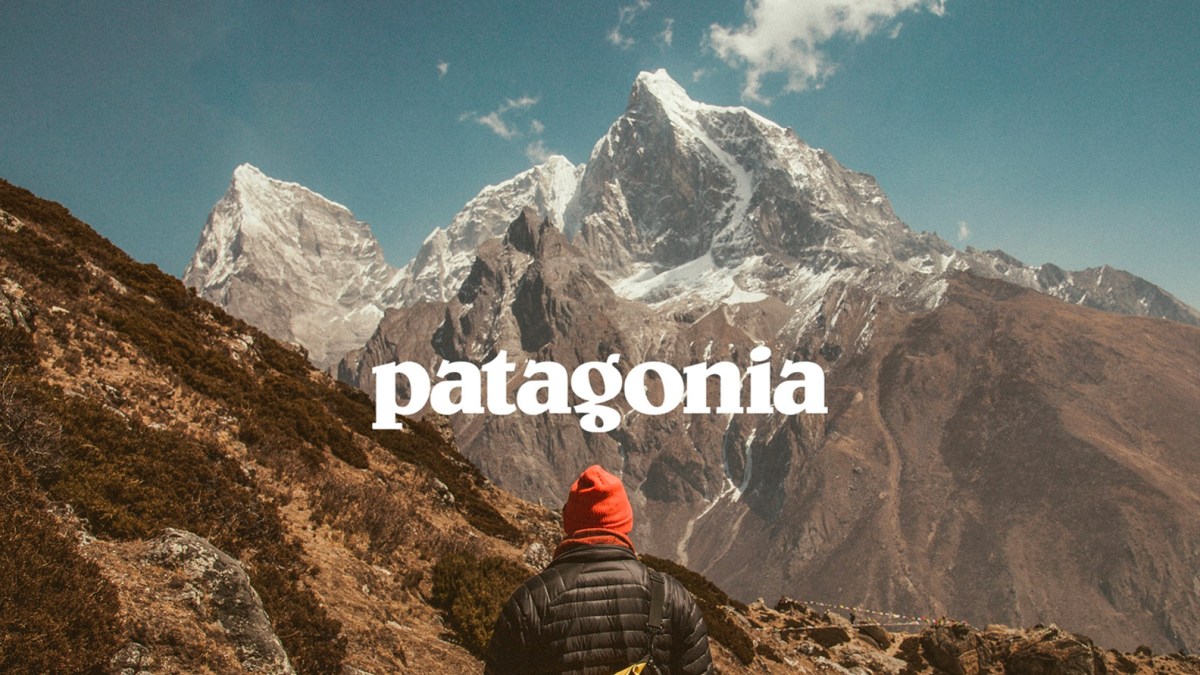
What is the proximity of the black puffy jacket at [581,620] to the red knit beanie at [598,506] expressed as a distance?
23 centimetres

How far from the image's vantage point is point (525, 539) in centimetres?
2650

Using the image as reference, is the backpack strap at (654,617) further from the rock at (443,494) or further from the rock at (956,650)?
the rock at (956,650)

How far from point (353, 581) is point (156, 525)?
160 inches

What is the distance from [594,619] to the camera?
5.93 meters

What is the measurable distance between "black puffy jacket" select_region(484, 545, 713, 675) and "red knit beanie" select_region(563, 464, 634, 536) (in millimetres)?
229

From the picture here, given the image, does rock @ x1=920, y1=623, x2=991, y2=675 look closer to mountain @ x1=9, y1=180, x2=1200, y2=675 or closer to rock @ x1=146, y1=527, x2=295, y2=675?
mountain @ x1=9, y1=180, x2=1200, y2=675

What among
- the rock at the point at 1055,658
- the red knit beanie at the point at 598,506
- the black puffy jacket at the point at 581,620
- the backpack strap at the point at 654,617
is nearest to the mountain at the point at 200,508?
the black puffy jacket at the point at 581,620

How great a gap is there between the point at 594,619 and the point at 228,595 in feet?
20.4

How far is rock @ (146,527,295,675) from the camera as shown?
31.2 ft

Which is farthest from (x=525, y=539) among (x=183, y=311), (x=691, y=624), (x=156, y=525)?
(x=691, y=624)

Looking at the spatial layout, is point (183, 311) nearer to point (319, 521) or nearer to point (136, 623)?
point (319, 521)

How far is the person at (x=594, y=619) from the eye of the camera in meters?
5.88

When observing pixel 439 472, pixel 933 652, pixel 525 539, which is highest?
pixel 439 472

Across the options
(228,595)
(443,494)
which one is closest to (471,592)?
(228,595)
